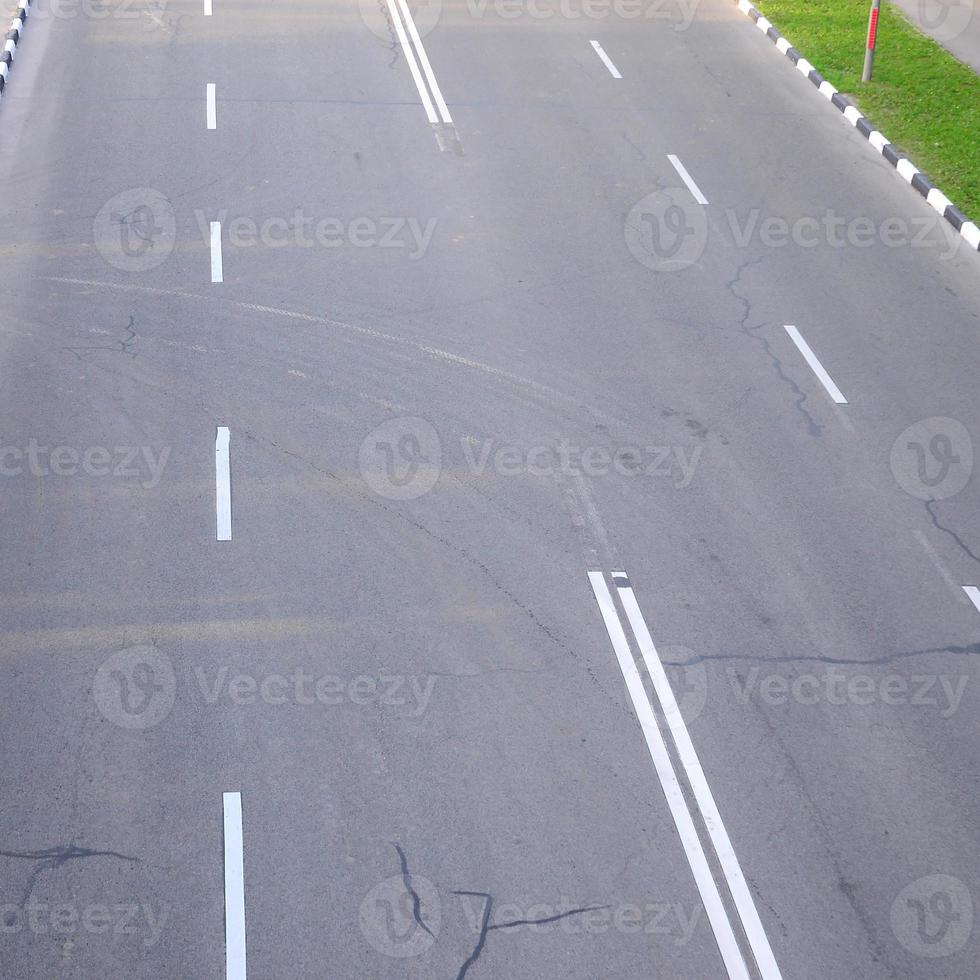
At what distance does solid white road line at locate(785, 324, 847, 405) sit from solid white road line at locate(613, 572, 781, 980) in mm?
3341

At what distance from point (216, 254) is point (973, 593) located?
7.94m

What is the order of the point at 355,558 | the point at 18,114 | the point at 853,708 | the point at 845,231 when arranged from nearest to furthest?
the point at 853,708 < the point at 355,558 < the point at 845,231 < the point at 18,114

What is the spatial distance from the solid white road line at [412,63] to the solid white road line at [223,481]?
24.2 feet

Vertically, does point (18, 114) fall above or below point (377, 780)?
below

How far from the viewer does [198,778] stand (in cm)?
740

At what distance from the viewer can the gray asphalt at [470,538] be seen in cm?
686

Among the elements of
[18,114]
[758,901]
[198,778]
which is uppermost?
[758,901]

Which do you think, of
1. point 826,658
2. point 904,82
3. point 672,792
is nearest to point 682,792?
point 672,792

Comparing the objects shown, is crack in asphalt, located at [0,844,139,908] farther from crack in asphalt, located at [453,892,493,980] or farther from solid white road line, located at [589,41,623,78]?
solid white road line, located at [589,41,623,78]

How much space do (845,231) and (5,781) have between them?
10.6 metres

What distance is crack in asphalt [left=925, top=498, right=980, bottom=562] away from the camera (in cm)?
956

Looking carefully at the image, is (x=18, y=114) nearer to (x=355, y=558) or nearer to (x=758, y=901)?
(x=355, y=558)

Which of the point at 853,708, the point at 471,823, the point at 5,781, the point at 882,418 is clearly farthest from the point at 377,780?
the point at 882,418

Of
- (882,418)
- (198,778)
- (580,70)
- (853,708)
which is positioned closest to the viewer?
(198,778)
